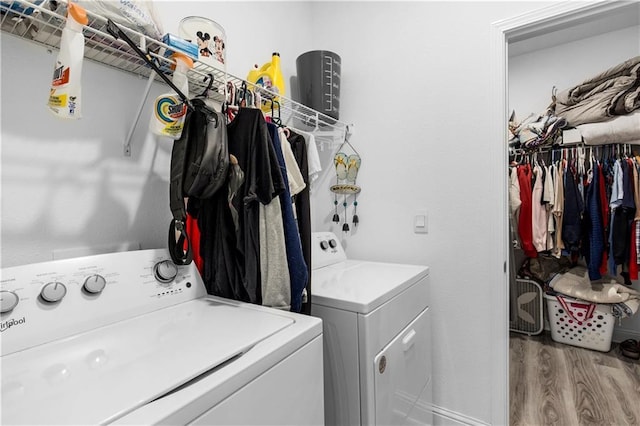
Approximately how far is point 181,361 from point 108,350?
8.3 inches

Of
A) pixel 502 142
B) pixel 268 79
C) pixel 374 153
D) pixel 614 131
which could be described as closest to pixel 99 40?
pixel 268 79

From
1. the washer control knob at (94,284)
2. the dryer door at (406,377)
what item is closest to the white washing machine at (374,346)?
the dryer door at (406,377)

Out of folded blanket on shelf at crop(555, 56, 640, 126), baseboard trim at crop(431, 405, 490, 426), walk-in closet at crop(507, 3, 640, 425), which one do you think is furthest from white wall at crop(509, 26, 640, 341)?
baseboard trim at crop(431, 405, 490, 426)

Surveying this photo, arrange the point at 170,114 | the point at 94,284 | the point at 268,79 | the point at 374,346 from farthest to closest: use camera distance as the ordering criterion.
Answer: the point at 268,79 → the point at 374,346 → the point at 170,114 → the point at 94,284

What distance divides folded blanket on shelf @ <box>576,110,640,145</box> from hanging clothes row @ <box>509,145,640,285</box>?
11 centimetres

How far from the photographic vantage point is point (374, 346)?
1.12 meters

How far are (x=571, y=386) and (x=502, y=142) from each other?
1857mm

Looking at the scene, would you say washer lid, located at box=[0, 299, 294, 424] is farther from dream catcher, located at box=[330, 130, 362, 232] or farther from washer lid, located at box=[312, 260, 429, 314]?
dream catcher, located at box=[330, 130, 362, 232]

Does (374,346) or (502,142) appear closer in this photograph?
(374,346)

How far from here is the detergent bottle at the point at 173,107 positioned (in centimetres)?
99

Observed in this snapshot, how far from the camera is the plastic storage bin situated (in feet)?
8.72

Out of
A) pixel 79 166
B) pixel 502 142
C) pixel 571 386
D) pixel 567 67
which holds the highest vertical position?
pixel 567 67

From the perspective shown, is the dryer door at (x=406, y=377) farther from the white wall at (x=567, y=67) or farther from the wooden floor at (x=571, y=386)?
the white wall at (x=567, y=67)

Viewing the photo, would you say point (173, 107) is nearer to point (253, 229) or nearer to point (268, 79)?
point (253, 229)
